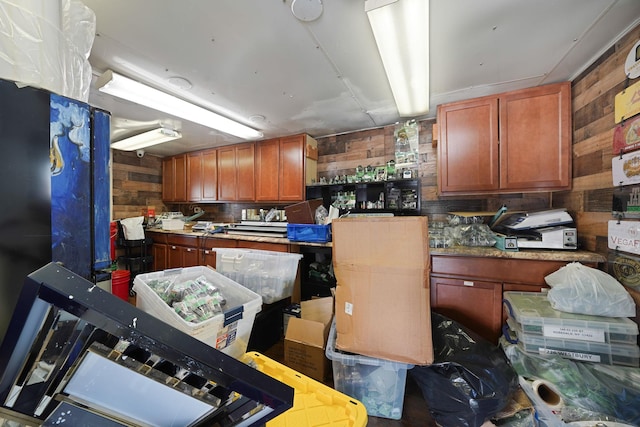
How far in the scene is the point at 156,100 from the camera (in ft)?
6.81

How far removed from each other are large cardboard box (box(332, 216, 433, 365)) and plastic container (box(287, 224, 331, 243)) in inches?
41.5

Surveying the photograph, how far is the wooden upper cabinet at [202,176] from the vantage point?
3895 mm

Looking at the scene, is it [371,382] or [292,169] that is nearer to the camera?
[371,382]

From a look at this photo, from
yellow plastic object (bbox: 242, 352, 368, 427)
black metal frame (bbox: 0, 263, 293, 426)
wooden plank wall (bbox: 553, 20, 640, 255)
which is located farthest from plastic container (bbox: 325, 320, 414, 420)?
wooden plank wall (bbox: 553, 20, 640, 255)

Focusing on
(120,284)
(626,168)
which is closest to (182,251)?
(120,284)

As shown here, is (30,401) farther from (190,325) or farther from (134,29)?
(134,29)

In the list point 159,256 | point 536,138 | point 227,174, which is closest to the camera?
point 536,138

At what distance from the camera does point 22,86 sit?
71 cm

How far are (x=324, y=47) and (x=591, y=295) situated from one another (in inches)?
85.3

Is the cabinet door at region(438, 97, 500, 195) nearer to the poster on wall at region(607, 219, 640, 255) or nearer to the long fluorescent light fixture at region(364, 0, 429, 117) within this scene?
the long fluorescent light fixture at region(364, 0, 429, 117)

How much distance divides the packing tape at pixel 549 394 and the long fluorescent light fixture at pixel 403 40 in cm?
190

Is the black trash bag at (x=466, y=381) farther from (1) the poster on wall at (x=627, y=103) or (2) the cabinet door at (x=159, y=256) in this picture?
(2) the cabinet door at (x=159, y=256)

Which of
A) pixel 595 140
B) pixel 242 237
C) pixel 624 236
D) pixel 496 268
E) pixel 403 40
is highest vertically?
pixel 403 40

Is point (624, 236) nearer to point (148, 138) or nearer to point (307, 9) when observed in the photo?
point (307, 9)
